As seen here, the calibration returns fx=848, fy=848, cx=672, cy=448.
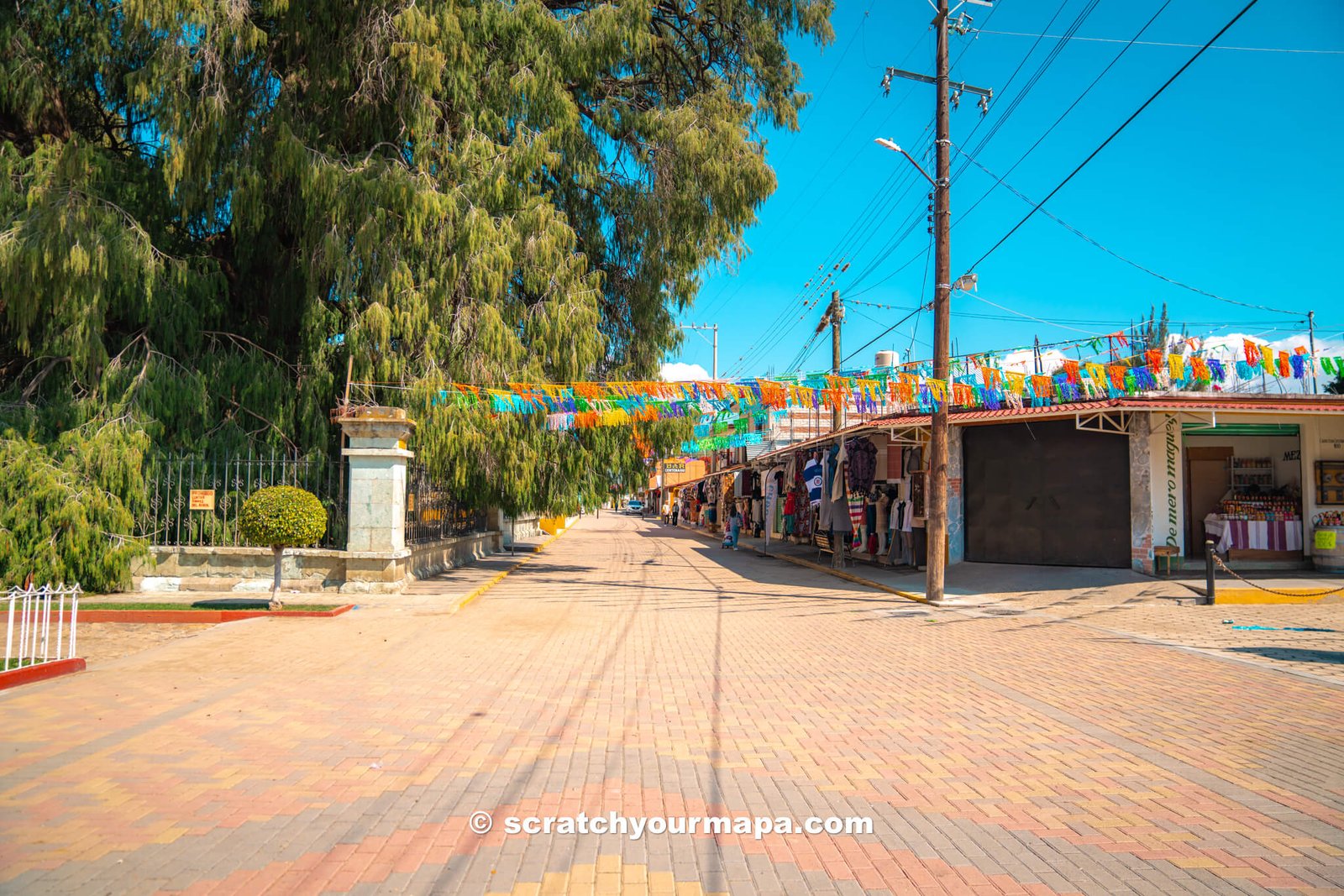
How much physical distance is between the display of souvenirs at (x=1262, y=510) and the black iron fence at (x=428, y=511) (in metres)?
16.4

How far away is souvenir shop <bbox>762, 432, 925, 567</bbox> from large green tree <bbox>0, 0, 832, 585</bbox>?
5.74 m

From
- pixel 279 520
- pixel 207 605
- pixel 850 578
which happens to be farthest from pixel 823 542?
pixel 207 605

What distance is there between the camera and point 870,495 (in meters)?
22.7

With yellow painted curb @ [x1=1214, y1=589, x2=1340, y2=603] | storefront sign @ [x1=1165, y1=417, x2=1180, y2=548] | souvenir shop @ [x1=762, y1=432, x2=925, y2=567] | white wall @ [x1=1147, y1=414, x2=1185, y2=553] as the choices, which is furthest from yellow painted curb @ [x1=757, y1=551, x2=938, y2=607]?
storefront sign @ [x1=1165, y1=417, x2=1180, y2=548]

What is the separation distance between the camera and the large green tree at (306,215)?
1405 cm

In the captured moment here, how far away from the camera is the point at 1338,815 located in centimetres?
470

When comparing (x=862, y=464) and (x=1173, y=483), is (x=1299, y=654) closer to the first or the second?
(x=1173, y=483)

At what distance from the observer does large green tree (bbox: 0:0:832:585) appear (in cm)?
1405

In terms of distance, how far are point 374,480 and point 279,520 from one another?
2453mm

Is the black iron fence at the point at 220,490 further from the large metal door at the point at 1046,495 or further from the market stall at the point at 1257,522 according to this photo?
the market stall at the point at 1257,522

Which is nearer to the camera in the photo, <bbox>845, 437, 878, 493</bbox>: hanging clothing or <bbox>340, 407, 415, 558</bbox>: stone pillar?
<bbox>340, 407, 415, 558</bbox>: stone pillar

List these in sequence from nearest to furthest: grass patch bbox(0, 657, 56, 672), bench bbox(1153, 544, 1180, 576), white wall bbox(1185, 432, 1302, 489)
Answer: grass patch bbox(0, 657, 56, 672)
bench bbox(1153, 544, 1180, 576)
white wall bbox(1185, 432, 1302, 489)

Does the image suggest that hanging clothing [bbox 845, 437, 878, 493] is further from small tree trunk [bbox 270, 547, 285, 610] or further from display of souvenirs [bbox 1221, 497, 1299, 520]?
small tree trunk [bbox 270, 547, 285, 610]

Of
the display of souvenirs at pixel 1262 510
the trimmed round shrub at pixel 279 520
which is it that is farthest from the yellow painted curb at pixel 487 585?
the display of souvenirs at pixel 1262 510
